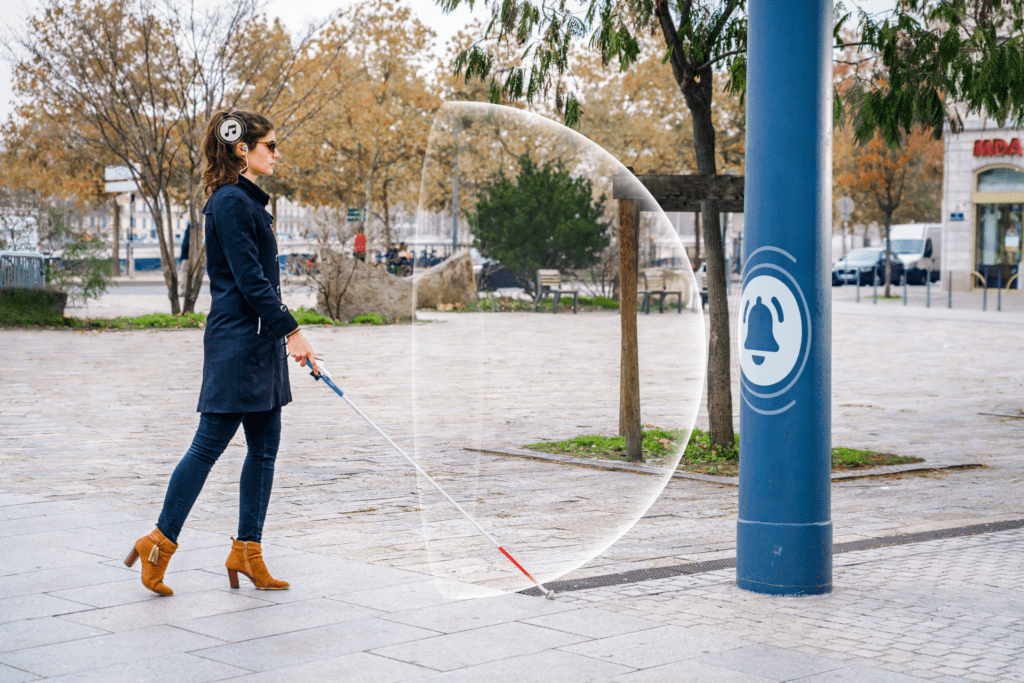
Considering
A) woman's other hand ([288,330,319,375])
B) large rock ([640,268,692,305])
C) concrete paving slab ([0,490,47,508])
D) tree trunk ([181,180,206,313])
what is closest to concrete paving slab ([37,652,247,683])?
woman's other hand ([288,330,319,375])

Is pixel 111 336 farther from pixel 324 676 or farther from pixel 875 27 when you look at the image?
pixel 324 676

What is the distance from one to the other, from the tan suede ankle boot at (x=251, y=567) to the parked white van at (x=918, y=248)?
46667 mm

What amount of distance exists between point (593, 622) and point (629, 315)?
2.07m

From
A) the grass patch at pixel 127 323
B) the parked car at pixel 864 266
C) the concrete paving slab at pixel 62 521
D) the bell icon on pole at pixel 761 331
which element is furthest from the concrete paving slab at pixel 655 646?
the parked car at pixel 864 266

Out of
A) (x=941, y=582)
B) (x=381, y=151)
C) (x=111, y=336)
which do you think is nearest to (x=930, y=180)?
(x=381, y=151)

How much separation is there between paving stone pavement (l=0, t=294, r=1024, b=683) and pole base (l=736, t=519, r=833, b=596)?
8cm

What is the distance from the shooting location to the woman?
15.5ft

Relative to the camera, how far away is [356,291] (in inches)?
919

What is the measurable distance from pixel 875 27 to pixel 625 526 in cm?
509

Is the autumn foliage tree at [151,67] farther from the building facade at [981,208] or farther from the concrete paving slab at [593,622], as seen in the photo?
the building facade at [981,208]

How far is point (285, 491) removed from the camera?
7027mm

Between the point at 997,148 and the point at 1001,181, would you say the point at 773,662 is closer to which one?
the point at 997,148

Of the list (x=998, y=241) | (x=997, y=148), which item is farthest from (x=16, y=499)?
(x=998, y=241)

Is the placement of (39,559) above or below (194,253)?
below
